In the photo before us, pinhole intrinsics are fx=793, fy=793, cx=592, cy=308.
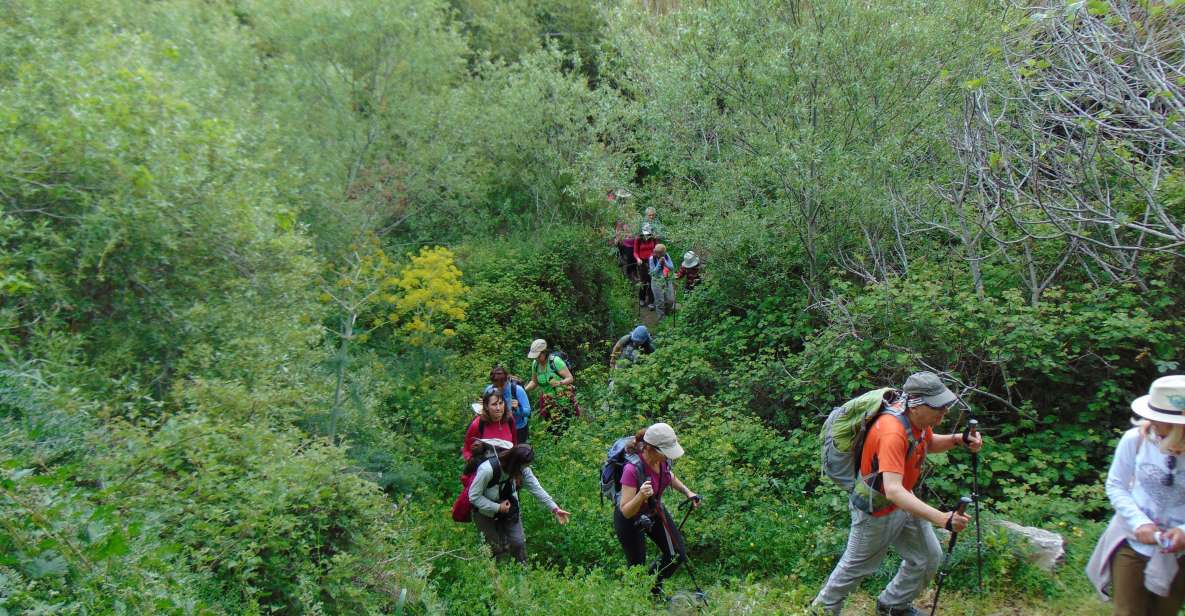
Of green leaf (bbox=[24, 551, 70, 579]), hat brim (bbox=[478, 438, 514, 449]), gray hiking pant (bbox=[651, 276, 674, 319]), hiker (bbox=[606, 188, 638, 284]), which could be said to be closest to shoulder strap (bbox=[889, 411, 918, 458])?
hat brim (bbox=[478, 438, 514, 449])

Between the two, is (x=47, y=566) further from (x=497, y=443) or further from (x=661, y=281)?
(x=661, y=281)

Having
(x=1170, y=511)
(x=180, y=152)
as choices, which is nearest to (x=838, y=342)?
(x=1170, y=511)

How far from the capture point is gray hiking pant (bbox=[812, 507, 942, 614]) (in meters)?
4.91

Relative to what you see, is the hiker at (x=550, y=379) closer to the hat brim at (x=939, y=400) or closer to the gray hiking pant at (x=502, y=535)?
the gray hiking pant at (x=502, y=535)

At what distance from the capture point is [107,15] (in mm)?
11922

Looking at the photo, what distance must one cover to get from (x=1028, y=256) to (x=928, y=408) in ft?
16.0

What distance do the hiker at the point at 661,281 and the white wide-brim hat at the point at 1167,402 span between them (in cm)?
1079

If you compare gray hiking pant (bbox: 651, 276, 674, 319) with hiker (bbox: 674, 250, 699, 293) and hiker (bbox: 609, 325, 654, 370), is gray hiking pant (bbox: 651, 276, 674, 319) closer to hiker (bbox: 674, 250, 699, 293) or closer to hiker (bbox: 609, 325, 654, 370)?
hiker (bbox: 674, 250, 699, 293)

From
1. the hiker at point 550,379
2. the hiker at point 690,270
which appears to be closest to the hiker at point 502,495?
the hiker at point 550,379

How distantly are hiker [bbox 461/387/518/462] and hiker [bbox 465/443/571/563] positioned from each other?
7.9 inches

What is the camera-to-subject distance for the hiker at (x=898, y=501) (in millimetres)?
4531

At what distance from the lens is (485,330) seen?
44.0ft

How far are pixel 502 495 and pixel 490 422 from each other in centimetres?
66

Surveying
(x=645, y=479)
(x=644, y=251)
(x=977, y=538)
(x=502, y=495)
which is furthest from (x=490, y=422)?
(x=644, y=251)
